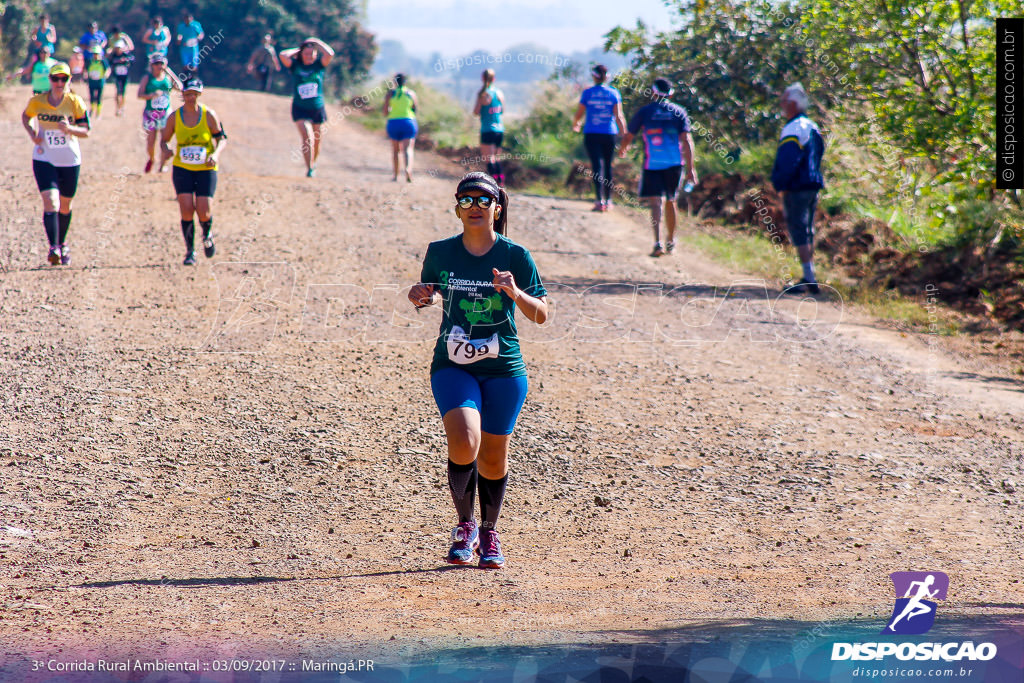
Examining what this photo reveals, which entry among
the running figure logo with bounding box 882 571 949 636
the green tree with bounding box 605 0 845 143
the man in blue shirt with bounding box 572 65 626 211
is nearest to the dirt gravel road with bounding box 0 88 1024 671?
the running figure logo with bounding box 882 571 949 636

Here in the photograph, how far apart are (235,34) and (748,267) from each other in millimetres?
35645

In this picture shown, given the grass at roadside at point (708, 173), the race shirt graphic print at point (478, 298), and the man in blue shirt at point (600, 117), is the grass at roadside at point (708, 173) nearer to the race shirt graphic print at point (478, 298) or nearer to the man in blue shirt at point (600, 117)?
the man in blue shirt at point (600, 117)

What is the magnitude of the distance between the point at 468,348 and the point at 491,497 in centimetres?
88

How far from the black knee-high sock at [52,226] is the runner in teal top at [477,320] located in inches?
282

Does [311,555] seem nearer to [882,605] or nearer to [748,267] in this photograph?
[882,605]

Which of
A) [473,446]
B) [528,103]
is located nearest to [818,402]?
[473,446]

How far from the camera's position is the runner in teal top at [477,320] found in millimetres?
4965

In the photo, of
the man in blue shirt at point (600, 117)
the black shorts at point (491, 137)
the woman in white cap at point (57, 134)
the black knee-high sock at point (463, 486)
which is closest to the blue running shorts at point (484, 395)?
the black knee-high sock at point (463, 486)

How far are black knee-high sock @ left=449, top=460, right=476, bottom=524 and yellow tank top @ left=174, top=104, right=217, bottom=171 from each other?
6.67m

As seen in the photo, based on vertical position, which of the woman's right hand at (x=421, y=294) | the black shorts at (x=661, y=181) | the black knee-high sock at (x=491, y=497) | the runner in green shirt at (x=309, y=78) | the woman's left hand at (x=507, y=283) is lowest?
the black knee-high sock at (x=491, y=497)

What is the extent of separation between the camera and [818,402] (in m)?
8.73

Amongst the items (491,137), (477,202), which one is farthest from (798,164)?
(477,202)

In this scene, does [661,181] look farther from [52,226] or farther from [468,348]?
[468,348]

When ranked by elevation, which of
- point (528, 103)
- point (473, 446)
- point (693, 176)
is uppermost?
point (528, 103)
